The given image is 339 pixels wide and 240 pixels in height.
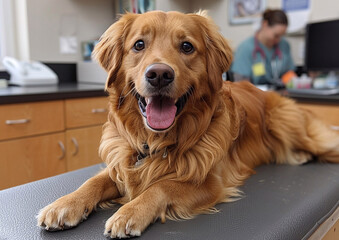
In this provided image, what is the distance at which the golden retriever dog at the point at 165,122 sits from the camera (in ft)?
3.04

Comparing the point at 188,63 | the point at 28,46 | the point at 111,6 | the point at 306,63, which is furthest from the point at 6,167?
the point at 306,63

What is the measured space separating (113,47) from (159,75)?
0.91 ft

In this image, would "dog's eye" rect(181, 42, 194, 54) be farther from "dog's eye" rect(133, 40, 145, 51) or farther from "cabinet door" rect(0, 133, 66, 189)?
"cabinet door" rect(0, 133, 66, 189)

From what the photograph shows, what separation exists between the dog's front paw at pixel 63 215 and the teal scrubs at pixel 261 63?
8.33ft

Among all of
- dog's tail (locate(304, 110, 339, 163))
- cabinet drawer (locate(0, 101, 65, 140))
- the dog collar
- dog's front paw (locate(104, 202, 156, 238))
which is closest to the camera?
dog's front paw (locate(104, 202, 156, 238))

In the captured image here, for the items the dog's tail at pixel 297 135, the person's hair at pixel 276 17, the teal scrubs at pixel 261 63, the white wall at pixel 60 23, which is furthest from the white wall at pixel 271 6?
the dog's tail at pixel 297 135

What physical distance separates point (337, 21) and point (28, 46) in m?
2.66

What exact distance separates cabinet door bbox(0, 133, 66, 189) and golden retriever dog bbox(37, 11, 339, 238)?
3.54 feet

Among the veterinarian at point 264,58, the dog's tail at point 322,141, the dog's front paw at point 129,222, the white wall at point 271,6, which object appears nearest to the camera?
the dog's front paw at point 129,222

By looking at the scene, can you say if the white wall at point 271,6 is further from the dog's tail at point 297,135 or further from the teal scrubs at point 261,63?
the dog's tail at point 297,135

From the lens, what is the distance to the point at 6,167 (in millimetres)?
1942

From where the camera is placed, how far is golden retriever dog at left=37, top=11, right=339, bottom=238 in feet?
3.04

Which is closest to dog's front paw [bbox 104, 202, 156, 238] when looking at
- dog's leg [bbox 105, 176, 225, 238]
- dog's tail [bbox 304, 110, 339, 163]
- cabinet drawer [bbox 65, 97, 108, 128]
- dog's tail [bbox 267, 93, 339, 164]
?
dog's leg [bbox 105, 176, 225, 238]

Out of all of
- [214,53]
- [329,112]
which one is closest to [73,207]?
[214,53]
